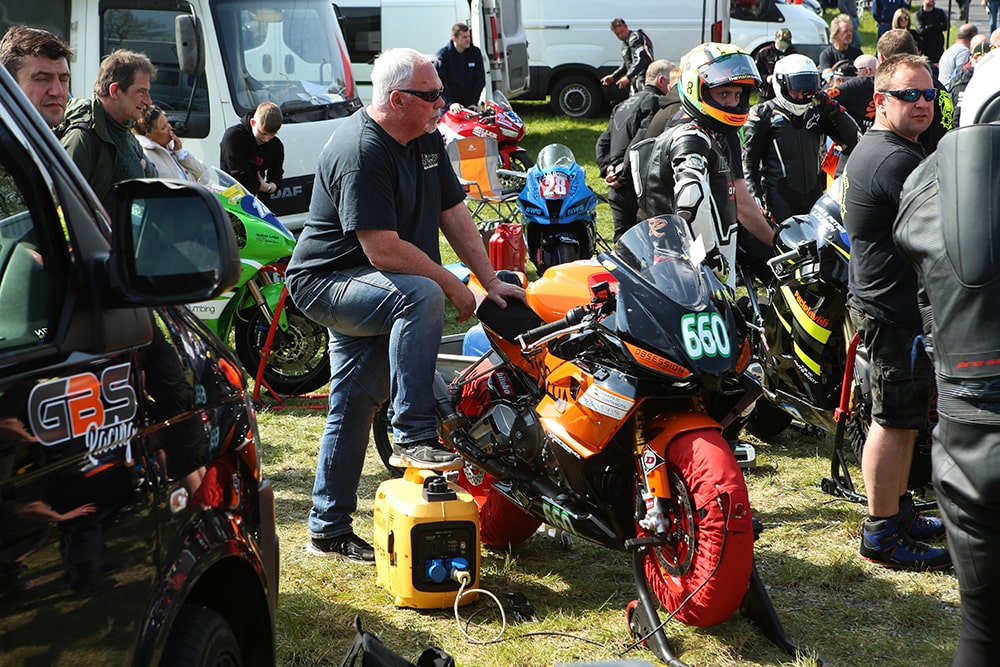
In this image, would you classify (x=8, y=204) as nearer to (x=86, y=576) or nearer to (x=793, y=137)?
(x=86, y=576)

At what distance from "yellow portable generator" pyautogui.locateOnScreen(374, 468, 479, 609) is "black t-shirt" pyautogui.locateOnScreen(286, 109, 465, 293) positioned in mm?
Result: 969

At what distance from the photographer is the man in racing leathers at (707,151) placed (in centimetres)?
543

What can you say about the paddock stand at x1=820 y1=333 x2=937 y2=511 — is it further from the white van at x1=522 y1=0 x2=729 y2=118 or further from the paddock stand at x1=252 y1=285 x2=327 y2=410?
the white van at x1=522 y1=0 x2=729 y2=118

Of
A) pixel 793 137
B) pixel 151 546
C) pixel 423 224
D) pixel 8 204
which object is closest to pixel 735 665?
pixel 423 224

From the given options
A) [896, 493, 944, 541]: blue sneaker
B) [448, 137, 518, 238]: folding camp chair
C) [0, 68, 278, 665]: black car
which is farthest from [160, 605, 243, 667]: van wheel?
[448, 137, 518, 238]: folding camp chair

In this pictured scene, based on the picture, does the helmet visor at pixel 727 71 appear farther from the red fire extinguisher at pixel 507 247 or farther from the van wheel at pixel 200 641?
the van wheel at pixel 200 641

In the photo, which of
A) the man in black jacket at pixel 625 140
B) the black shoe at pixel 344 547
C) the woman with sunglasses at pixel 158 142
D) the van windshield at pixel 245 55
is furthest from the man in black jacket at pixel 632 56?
the black shoe at pixel 344 547

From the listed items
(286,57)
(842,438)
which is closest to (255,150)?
(286,57)

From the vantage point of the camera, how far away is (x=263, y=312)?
23.7 ft

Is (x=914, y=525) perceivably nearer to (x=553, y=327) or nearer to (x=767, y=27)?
(x=553, y=327)

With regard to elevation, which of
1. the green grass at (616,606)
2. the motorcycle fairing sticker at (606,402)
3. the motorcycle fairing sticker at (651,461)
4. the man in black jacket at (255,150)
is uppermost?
A: the man in black jacket at (255,150)

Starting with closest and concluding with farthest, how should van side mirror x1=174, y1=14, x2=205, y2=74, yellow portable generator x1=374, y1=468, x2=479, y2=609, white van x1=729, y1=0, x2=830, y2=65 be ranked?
yellow portable generator x1=374, y1=468, x2=479, y2=609 → van side mirror x1=174, y1=14, x2=205, y2=74 → white van x1=729, y1=0, x2=830, y2=65

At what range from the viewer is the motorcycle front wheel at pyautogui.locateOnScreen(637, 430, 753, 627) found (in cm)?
362

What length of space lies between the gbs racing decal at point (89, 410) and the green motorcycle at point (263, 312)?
4924 mm
